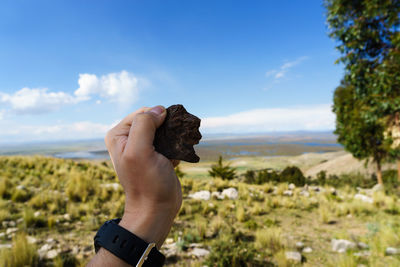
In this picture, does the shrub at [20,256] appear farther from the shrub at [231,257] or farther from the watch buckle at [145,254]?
the watch buckle at [145,254]

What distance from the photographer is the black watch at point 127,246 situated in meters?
1.11

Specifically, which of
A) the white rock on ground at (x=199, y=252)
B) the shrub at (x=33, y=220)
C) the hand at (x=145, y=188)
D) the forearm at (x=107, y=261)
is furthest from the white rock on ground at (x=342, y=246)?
the shrub at (x=33, y=220)

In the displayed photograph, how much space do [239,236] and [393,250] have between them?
116 inches

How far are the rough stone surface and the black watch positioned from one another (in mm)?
777

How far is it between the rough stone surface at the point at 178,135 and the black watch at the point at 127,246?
0.78m

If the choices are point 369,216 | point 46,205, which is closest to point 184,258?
point 46,205

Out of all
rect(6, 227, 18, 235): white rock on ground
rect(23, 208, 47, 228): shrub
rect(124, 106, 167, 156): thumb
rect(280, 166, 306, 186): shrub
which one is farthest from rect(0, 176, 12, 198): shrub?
rect(280, 166, 306, 186): shrub

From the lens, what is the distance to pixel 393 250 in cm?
411

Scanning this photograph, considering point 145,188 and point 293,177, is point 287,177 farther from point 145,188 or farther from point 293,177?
point 145,188

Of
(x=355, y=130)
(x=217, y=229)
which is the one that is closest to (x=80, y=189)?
(x=217, y=229)

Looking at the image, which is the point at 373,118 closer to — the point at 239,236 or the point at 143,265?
the point at 239,236

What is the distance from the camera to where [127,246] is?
1.12m

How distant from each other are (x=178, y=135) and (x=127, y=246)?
1.01 metres

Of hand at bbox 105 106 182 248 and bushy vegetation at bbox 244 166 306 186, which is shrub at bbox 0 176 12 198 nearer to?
hand at bbox 105 106 182 248
